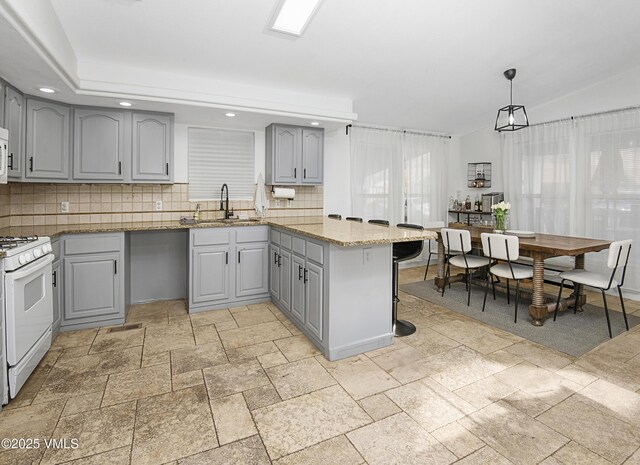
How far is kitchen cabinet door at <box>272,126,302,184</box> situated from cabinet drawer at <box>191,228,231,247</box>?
3.19 ft

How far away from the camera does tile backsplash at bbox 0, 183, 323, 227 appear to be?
3.37 meters

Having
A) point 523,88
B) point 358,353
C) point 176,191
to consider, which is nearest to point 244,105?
point 176,191

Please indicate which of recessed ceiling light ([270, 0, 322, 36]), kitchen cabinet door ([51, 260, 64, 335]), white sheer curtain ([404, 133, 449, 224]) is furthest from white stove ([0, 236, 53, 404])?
white sheer curtain ([404, 133, 449, 224])

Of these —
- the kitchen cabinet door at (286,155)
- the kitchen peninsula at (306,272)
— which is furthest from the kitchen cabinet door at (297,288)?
the kitchen cabinet door at (286,155)

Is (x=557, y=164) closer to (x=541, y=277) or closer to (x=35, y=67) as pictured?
(x=541, y=277)

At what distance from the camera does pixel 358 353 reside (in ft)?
8.83

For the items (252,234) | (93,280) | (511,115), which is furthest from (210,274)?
(511,115)

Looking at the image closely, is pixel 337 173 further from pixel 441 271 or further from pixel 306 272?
pixel 306 272

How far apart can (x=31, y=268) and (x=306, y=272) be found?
6.03 feet

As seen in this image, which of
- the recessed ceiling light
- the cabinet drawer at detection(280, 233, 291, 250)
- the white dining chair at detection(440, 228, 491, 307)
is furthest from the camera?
the white dining chair at detection(440, 228, 491, 307)

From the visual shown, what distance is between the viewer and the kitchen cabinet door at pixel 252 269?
3.77 m

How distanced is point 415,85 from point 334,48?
54.0 inches

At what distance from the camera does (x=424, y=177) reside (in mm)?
5902

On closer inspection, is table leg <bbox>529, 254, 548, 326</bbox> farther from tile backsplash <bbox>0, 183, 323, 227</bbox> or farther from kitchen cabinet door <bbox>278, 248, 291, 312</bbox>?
tile backsplash <bbox>0, 183, 323, 227</bbox>
